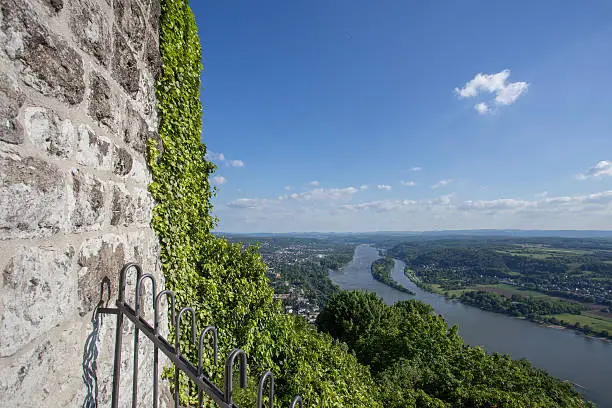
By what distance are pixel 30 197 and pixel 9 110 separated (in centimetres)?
32

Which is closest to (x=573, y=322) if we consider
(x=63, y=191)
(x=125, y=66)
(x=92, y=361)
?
(x=92, y=361)

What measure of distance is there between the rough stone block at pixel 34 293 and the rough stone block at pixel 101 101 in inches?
29.6

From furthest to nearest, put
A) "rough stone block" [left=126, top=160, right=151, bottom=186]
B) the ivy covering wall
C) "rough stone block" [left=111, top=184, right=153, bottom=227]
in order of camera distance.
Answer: the ivy covering wall, "rough stone block" [left=126, top=160, right=151, bottom=186], "rough stone block" [left=111, top=184, right=153, bottom=227]

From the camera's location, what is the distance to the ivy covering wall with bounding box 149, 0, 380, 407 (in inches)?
108

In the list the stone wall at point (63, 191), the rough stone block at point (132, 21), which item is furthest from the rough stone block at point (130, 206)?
the rough stone block at point (132, 21)

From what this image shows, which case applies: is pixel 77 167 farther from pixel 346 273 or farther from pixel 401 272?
pixel 401 272

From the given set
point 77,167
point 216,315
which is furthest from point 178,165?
point 216,315

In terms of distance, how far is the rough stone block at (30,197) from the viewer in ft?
3.51

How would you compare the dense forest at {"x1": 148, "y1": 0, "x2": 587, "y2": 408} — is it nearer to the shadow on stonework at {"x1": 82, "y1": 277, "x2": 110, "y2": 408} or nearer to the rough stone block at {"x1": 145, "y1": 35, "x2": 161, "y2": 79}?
the rough stone block at {"x1": 145, "y1": 35, "x2": 161, "y2": 79}

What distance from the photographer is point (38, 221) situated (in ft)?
4.01

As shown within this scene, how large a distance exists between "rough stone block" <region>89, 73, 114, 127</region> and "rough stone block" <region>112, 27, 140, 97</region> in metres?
0.18

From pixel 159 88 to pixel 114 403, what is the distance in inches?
90.3

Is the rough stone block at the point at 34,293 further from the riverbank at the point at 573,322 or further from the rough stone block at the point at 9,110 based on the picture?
the riverbank at the point at 573,322

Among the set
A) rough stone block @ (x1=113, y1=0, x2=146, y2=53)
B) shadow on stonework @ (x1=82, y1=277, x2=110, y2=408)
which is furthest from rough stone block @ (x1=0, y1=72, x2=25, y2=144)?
rough stone block @ (x1=113, y1=0, x2=146, y2=53)
